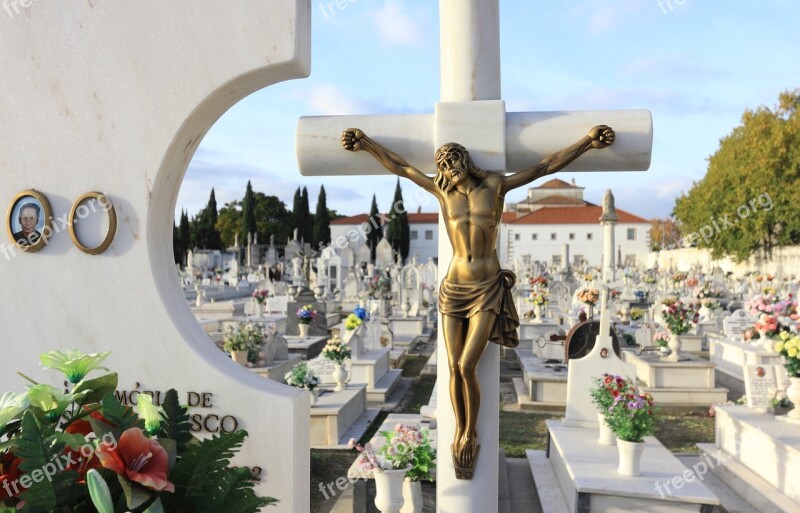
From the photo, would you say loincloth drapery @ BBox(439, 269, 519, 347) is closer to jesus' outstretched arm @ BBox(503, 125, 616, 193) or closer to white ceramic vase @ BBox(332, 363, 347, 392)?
jesus' outstretched arm @ BBox(503, 125, 616, 193)

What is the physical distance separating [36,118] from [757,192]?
3620 cm

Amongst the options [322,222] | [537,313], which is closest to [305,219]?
[322,222]

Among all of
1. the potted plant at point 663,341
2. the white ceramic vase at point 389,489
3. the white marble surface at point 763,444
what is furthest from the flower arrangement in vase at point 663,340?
the white ceramic vase at point 389,489

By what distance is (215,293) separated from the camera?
88.4 feet

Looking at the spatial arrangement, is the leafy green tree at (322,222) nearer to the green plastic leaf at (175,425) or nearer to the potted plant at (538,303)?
the potted plant at (538,303)

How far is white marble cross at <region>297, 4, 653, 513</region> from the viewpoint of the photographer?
295cm

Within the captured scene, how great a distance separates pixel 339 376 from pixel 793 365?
19.3 ft

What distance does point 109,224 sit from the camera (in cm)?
330

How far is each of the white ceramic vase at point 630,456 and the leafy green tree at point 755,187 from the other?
28.5m

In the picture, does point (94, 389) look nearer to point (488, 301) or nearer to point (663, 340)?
point (488, 301)

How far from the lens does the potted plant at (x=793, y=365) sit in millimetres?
6246


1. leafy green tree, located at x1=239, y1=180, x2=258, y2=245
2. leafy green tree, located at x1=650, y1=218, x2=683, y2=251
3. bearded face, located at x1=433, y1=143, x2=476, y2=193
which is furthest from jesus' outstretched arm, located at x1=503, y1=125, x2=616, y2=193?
leafy green tree, located at x1=650, y1=218, x2=683, y2=251

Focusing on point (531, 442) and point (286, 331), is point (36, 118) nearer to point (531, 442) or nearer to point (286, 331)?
point (531, 442)

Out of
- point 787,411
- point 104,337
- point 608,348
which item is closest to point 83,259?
point 104,337
